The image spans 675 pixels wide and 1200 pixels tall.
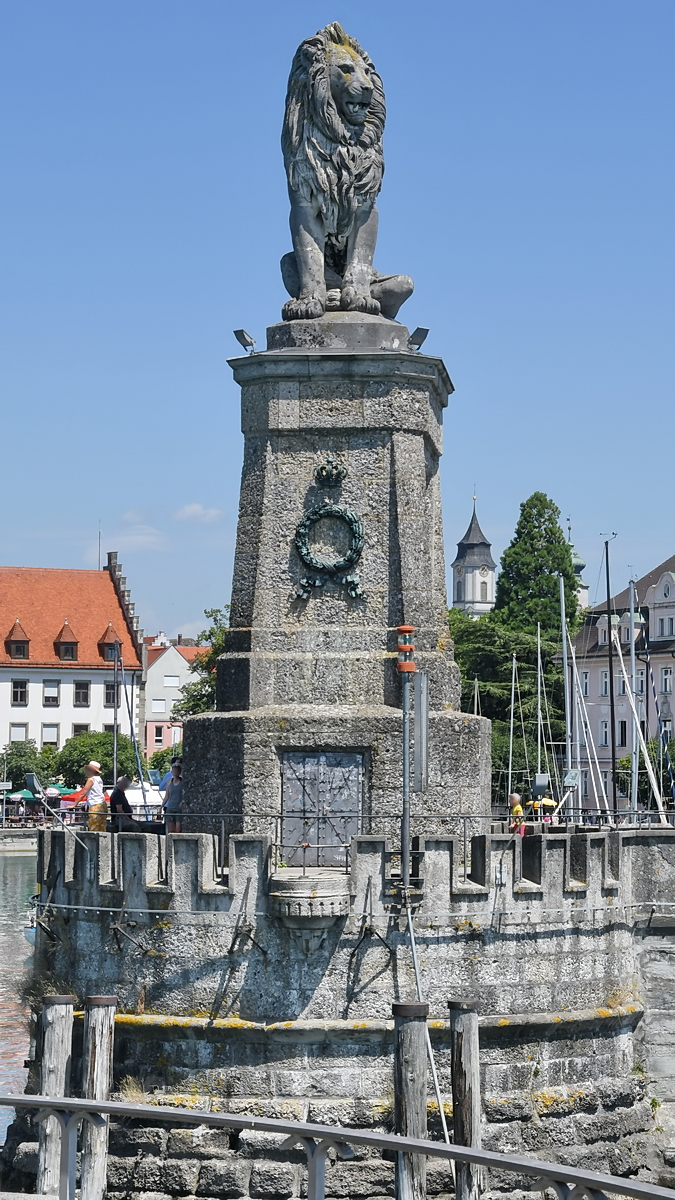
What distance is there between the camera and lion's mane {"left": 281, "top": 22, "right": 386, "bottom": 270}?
22.4 meters

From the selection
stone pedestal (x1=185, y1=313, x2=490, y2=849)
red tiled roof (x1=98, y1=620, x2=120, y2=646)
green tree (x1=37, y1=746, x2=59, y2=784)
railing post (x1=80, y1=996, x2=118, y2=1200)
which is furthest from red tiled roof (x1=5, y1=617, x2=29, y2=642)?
railing post (x1=80, y1=996, x2=118, y2=1200)

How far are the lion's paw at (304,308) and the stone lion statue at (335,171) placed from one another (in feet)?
0.07

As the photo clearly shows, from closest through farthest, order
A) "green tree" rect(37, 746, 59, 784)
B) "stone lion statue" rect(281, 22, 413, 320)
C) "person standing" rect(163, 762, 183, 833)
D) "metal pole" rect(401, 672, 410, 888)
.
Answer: "metal pole" rect(401, 672, 410, 888) < "stone lion statue" rect(281, 22, 413, 320) < "person standing" rect(163, 762, 183, 833) < "green tree" rect(37, 746, 59, 784)

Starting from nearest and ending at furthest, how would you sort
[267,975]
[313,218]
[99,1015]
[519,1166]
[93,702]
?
[519,1166], [99,1015], [267,975], [313,218], [93,702]

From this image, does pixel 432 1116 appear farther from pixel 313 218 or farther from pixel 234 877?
pixel 313 218

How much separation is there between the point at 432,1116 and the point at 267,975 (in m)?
2.12

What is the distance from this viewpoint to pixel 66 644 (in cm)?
9494

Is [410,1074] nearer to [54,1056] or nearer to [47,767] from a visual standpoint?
[54,1056]

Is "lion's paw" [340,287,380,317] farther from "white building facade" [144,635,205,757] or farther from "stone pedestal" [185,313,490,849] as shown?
"white building facade" [144,635,205,757]

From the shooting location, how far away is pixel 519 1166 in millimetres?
8594

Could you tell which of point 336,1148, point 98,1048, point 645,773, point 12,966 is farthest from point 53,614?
point 336,1148

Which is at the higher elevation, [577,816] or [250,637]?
[250,637]

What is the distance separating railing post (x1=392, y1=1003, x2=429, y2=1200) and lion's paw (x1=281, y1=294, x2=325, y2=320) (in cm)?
863

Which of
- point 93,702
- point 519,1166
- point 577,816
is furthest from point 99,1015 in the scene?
point 93,702
